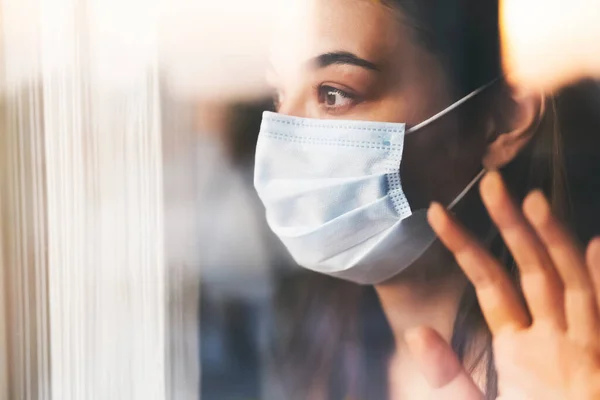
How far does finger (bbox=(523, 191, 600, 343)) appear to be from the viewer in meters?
0.76

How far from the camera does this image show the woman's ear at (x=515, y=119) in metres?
0.77

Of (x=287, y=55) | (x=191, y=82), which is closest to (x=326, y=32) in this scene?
(x=287, y=55)

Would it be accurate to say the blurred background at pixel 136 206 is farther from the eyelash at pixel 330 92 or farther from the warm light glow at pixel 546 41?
the warm light glow at pixel 546 41

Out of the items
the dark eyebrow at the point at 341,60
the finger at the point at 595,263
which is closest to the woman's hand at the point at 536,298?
the finger at the point at 595,263

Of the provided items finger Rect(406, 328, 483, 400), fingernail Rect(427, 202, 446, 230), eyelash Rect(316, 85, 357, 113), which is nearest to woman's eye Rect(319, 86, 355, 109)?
eyelash Rect(316, 85, 357, 113)

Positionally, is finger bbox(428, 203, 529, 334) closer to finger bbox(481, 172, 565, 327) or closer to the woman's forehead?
finger bbox(481, 172, 565, 327)

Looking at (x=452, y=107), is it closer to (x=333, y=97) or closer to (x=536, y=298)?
(x=333, y=97)

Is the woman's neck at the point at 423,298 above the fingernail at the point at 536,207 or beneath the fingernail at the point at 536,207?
beneath

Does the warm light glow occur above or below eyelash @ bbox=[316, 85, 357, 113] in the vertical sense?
above

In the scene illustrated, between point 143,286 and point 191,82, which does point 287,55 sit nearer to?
point 191,82

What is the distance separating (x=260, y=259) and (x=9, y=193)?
42cm

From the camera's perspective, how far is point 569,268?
0.77 m

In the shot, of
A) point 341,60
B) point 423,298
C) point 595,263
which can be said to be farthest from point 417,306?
point 341,60

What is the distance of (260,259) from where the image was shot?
86cm
